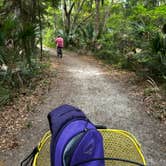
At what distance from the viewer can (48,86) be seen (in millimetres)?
9727

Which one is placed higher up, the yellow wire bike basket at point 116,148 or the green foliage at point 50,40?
the yellow wire bike basket at point 116,148

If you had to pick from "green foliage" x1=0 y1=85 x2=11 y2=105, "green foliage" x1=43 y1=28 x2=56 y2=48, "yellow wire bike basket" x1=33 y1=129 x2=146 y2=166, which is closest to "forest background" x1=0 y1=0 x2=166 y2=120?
"green foliage" x1=0 y1=85 x2=11 y2=105

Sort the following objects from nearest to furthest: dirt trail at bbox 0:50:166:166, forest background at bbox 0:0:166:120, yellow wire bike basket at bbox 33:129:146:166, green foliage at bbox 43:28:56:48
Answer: yellow wire bike basket at bbox 33:129:146:166 < dirt trail at bbox 0:50:166:166 < forest background at bbox 0:0:166:120 < green foliage at bbox 43:28:56:48

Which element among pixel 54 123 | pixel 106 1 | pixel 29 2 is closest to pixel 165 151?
pixel 54 123

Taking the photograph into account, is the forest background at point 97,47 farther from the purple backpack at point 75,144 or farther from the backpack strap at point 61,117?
the purple backpack at point 75,144

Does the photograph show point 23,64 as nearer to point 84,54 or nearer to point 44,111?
point 44,111

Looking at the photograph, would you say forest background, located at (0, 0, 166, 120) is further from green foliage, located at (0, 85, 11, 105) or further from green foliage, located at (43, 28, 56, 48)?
green foliage, located at (43, 28, 56, 48)

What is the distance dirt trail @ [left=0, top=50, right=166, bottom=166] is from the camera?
5.29 m

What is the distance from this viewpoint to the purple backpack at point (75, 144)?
Answer: 8.23ft

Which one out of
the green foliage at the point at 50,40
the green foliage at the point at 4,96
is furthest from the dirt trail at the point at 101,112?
the green foliage at the point at 50,40

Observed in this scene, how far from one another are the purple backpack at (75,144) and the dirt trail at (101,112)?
2545mm

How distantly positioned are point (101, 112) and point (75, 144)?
4674 millimetres

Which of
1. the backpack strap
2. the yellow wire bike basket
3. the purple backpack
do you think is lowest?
the yellow wire bike basket

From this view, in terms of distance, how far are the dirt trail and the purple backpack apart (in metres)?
2.54
